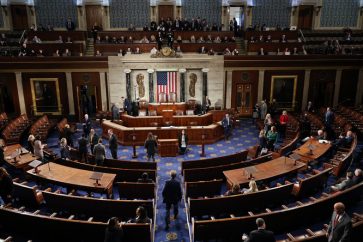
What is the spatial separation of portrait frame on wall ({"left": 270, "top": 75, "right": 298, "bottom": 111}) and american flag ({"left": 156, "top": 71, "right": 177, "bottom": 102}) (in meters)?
5.51

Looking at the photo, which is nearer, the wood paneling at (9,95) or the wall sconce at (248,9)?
the wood paneling at (9,95)

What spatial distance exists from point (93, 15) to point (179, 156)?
44.5 ft

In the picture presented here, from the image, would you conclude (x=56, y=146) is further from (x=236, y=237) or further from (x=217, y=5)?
(x=217, y=5)

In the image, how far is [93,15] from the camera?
858 inches

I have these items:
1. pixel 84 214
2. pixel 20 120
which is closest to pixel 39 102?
pixel 20 120

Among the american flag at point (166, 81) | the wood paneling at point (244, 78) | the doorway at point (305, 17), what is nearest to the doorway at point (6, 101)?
the american flag at point (166, 81)

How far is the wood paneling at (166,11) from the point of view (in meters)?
22.0

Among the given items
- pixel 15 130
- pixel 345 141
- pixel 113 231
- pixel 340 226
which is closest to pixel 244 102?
pixel 345 141

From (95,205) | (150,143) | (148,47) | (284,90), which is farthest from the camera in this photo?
(148,47)

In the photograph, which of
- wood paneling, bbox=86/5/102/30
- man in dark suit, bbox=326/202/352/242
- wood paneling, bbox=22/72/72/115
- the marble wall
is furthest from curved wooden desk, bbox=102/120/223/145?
wood paneling, bbox=86/5/102/30

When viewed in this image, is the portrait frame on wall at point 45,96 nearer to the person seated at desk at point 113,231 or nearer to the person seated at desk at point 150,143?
the person seated at desk at point 150,143

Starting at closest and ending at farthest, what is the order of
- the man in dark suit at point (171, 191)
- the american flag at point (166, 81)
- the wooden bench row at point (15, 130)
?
the man in dark suit at point (171, 191) → the wooden bench row at point (15, 130) → the american flag at point (166, 81)

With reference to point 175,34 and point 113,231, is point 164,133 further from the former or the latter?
point 113,231

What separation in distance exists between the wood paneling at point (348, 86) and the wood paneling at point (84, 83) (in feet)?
44.3
